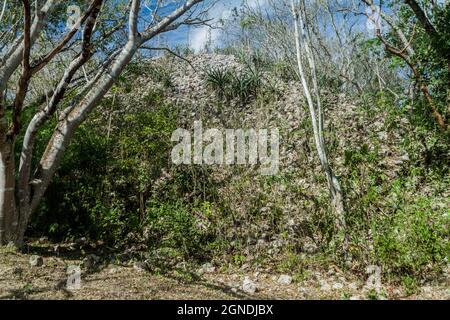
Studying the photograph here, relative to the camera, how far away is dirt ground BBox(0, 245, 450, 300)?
10.8 feet

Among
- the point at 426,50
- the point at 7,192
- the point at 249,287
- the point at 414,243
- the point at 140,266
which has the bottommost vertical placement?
the point at 249,287

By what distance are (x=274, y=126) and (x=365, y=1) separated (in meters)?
3.02

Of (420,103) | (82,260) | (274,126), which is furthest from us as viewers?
(274,126)

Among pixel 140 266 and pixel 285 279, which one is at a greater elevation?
pixel 140 266

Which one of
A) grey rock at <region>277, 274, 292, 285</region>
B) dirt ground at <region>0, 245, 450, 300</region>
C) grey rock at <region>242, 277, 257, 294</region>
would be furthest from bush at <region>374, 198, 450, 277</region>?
grey rock at <region>242, 277, 257, 294</region>

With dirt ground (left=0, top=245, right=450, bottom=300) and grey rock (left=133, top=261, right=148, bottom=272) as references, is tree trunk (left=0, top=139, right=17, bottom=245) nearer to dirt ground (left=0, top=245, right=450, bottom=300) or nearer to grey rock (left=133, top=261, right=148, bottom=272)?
dirt ground (left=0, top=245, right=450, bottom=300)

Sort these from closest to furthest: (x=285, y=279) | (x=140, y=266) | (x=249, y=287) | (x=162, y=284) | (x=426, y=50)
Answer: (x=162, y=284) → (x=249, y=287) → (x=285, y=279) → (x=140, y=266) → (x=426, y=50)

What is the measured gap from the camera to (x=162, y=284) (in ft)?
12.0

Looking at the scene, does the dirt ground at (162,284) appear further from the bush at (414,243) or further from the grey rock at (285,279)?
the bush at (414,243)

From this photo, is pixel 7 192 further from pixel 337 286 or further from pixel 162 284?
pixel 337 286

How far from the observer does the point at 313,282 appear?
3.99 meters

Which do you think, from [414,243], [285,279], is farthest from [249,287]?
[414,243]
